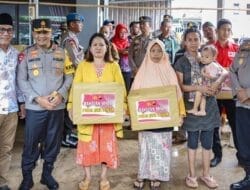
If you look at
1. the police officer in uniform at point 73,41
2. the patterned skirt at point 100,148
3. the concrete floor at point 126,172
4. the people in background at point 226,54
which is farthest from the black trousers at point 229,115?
the police officer in uniform at point 73,41

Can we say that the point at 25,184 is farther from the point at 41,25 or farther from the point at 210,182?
the point at 210,182

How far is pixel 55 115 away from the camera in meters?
3.85

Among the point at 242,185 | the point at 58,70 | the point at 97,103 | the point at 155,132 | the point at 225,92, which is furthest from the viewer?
the point at 225,92

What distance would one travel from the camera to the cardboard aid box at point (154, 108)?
3.81 meters

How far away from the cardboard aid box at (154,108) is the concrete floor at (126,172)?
76 centimetres

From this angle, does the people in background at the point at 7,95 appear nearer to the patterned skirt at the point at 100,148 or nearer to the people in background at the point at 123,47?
the patterned skirt at the point at 100,148

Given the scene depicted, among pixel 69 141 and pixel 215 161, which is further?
pixel 69 141

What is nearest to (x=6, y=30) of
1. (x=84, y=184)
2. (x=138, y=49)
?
(x=84, y=184)

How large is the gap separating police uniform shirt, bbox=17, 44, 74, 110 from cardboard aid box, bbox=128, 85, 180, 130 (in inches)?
27.5

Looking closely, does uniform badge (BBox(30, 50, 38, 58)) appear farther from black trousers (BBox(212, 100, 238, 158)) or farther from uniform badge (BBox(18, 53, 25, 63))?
black trousers (BBox(212, 100, 238, 158))

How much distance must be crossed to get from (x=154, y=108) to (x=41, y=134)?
1.12m

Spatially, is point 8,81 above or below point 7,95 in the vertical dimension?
above

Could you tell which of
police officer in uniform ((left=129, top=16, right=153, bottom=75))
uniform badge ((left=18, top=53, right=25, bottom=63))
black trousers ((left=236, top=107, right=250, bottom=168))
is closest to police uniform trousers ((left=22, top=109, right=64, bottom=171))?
uniform badge ((left=18, top=53, right=25, bottom=63))

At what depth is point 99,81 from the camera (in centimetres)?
385
